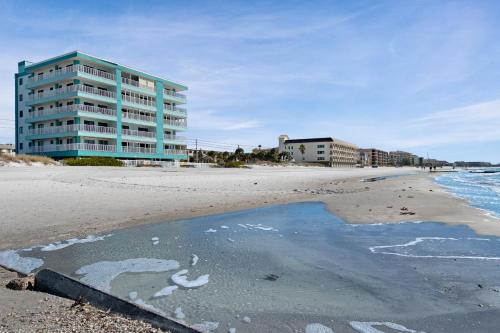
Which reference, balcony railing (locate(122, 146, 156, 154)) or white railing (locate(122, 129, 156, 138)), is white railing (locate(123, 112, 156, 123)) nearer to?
white railing (locate(122, 129, 156, 138))

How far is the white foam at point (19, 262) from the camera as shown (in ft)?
17.0

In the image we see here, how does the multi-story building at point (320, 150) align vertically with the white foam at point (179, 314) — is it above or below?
above

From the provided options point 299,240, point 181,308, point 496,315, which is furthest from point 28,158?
point 496,315

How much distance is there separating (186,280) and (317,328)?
203 cm

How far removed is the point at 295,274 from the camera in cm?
528

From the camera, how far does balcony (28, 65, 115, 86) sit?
4269 centimetres

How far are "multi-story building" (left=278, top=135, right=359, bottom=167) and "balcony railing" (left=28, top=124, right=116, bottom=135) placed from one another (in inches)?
4457

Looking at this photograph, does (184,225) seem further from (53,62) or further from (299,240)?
(53,62)

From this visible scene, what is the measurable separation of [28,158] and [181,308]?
1261 inches

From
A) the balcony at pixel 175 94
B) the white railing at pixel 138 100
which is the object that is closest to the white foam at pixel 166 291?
the white railing at pixel 138 100

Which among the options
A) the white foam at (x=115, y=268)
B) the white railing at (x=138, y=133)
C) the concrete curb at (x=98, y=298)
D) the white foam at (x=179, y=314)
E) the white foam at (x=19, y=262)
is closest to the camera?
the concrete curb at (x=98, y=298)

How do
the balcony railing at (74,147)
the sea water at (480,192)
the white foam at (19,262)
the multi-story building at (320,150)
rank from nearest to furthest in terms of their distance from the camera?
1. the white foam at (19,262)
2. the sea water at (480,192)
3. the balcony railing at (74,147)
4. the multi-story building at (320,150)

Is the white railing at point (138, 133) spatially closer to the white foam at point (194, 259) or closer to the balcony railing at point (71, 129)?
the balcony railing at point (71, 129)

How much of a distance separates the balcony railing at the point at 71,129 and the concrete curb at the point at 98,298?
41818 millimetres
